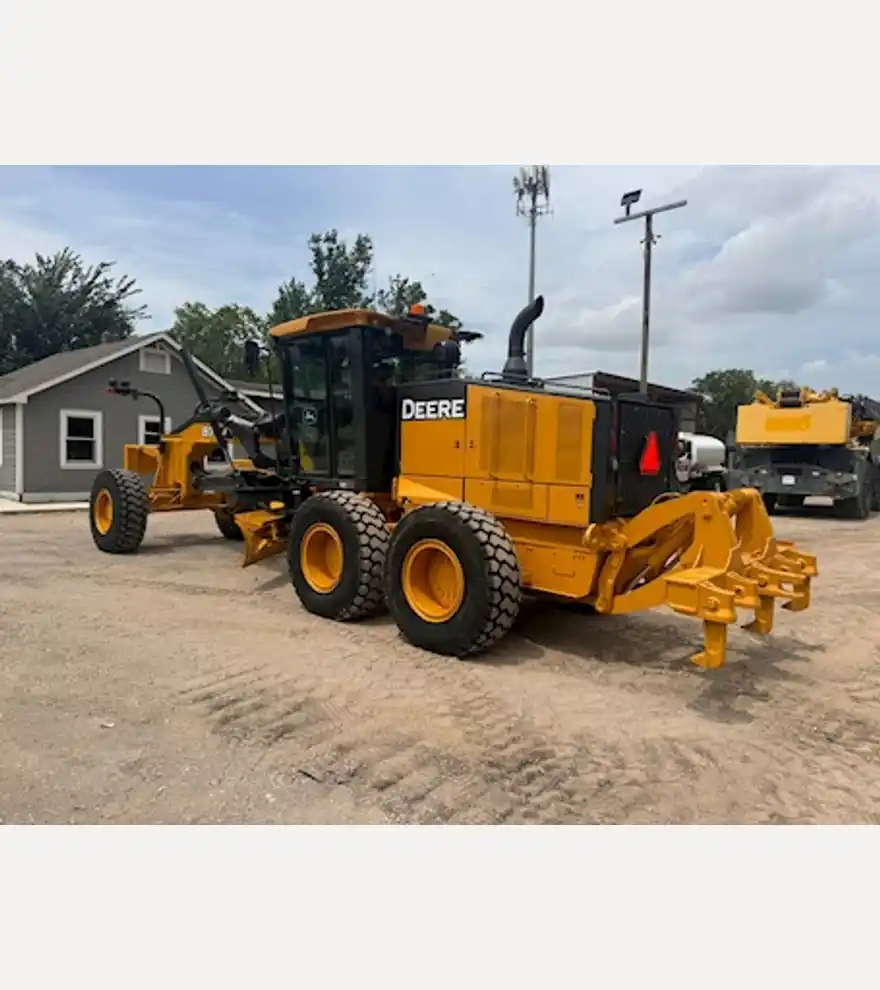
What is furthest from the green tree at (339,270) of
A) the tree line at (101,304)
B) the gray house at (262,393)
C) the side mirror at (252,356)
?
the side mirror at (252,356)

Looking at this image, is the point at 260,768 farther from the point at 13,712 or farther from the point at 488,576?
the point at 488,576

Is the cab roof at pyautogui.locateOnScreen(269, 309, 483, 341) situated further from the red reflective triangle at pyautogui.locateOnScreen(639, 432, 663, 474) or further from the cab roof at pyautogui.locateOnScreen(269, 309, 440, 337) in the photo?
the red reflective triangle at pyautogui.locateOnScreen(639, 432, 663, 474)

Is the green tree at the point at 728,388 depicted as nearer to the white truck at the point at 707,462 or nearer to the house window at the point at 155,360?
the white truck at the point at 707,462

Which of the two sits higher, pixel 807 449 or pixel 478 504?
pixel 807 449

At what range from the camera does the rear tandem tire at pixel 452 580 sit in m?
5.14

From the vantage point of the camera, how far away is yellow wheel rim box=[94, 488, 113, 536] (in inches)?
391

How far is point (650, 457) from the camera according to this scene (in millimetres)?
5707

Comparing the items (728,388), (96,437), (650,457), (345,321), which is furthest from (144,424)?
(728,388)

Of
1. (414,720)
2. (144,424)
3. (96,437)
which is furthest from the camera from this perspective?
(144,424)

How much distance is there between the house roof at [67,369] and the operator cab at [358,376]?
8.76 metres

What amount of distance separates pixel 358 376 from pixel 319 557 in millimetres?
1570

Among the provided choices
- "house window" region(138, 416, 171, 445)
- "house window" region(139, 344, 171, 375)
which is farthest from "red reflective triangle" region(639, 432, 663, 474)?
"house window" region(139, 344, 171, 375)

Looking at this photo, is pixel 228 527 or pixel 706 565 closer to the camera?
pixel 706 565

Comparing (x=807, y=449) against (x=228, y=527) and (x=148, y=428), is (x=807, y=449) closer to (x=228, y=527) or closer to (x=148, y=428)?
(x=228, y=527)
